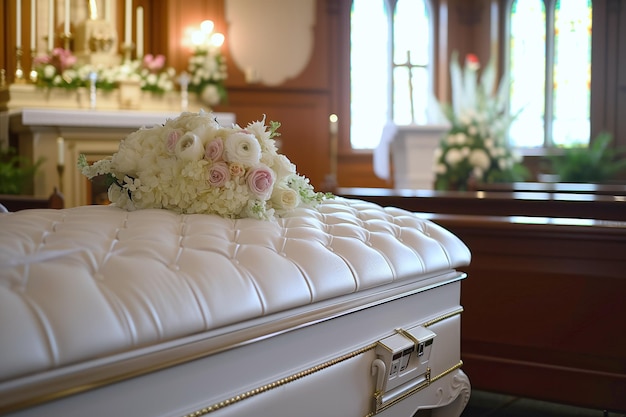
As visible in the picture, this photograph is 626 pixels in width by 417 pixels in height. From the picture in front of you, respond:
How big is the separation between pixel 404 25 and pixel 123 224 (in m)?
9.18

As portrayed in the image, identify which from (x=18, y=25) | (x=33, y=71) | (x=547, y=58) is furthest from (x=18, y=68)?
(x=547, y=58)

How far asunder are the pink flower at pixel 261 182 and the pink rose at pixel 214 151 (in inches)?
3.6

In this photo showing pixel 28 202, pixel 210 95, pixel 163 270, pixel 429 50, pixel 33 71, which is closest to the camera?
pixel 163 270

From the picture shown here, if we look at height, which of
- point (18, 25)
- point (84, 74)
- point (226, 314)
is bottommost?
point (226, 314)

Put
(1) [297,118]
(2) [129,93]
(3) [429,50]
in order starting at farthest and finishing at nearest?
(3) [429,50] < (1) [297,118] < (2) [129,93]

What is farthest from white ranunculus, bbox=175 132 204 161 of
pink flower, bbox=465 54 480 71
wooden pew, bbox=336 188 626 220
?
pink flower, bbox=465 54 480 71

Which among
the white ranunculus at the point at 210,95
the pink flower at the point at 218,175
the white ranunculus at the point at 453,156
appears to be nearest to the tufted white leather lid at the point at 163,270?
the pink flower at the point at 218,175

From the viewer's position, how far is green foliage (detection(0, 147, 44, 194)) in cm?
580

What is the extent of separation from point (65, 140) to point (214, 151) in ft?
15.1

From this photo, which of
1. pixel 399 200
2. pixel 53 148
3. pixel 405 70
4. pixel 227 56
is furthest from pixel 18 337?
pixel 405 70

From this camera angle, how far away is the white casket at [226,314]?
45.9 inches

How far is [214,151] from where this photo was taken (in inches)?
77.4

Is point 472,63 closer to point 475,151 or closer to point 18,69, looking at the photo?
point 475,151

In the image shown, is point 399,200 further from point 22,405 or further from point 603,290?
point 22,405
